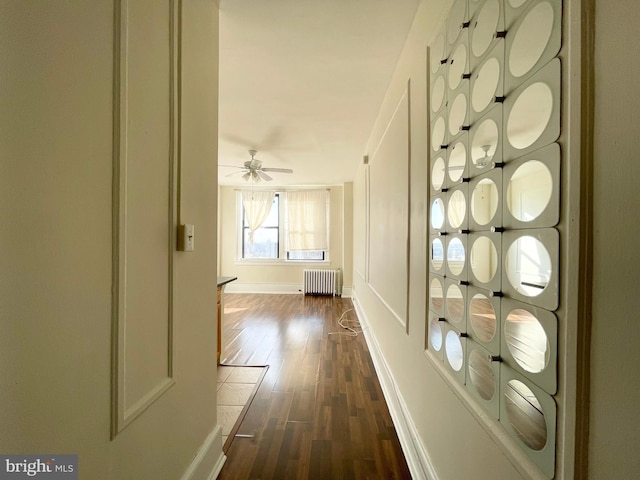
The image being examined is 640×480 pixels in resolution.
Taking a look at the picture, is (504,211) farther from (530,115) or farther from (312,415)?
(312,415)

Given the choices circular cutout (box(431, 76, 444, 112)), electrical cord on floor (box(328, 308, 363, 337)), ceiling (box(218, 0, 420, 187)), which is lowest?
electrical cord on floor (box(328, 308, 363, 337))

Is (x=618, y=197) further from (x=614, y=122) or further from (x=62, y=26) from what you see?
(x=62, y=26)

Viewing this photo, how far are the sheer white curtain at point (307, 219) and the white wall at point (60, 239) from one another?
18.4 ft

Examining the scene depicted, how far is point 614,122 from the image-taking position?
48cm

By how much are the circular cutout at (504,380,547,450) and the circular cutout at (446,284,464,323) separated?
0.30 meters

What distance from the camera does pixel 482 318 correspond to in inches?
34.8

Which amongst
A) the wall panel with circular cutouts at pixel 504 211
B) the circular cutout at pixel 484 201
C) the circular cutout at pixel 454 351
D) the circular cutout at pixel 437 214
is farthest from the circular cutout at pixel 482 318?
the circular cutout at pixel 437 214

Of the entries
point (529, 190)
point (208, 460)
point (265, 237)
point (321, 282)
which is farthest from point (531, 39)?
point (265, 237)

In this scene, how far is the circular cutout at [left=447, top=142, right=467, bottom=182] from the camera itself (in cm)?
100

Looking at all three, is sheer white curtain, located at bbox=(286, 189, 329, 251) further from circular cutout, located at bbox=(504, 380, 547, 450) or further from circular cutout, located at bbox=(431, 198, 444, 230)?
circular cutout, located at bbox=(504, 380, 547, 450)

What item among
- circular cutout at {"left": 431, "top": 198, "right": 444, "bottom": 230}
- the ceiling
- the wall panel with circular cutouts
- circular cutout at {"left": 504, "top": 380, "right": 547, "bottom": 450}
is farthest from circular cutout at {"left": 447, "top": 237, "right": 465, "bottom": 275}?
the ceiling

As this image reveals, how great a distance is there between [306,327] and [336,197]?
3.45 metres

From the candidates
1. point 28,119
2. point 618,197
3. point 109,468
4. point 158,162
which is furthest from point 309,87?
point 109,468

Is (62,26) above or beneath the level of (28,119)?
above
